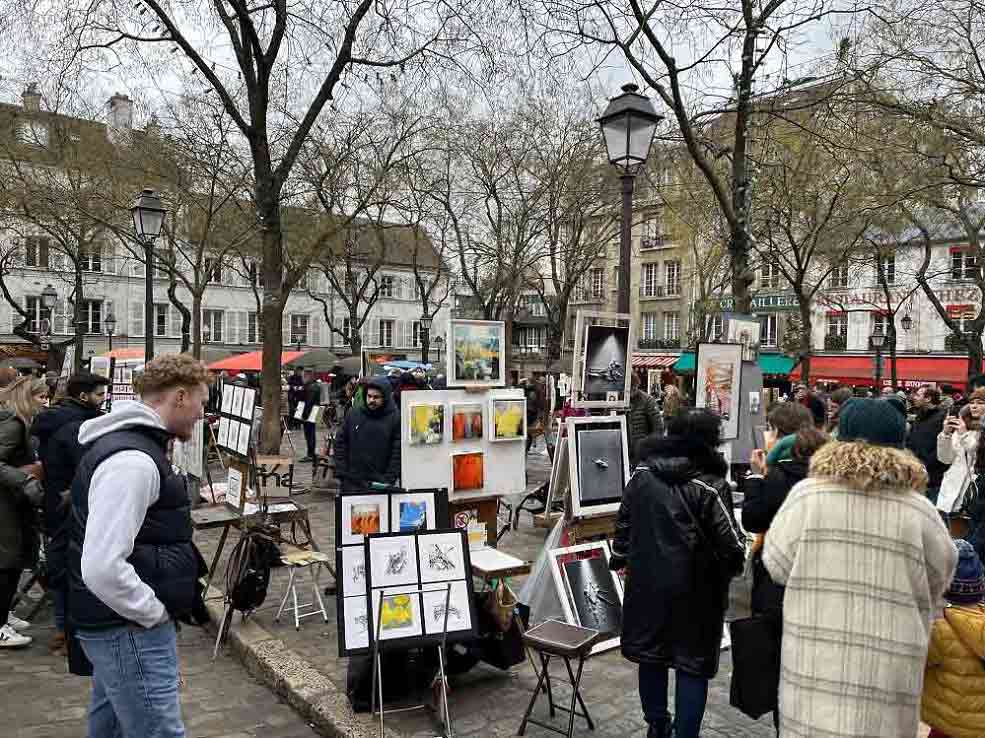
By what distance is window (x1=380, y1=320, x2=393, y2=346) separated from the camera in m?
53.0

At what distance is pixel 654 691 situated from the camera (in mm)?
3412

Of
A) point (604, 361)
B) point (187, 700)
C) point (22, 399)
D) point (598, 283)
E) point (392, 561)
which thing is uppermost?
point (598, 283)

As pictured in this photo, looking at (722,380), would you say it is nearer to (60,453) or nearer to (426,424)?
(426,424)

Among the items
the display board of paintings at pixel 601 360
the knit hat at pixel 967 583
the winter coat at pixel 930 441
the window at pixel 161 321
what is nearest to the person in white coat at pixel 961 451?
the winter coat at pixel 930 441

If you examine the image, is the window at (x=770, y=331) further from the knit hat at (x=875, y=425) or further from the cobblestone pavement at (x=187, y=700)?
the knit hat at (x=875, y=425)

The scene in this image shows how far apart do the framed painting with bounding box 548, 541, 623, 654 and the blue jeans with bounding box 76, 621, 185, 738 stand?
2.87m

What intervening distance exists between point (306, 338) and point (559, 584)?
4710 cm

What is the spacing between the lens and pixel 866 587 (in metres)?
2.37

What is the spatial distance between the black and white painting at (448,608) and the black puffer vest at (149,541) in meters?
1.70

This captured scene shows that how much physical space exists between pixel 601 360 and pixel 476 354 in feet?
3.32

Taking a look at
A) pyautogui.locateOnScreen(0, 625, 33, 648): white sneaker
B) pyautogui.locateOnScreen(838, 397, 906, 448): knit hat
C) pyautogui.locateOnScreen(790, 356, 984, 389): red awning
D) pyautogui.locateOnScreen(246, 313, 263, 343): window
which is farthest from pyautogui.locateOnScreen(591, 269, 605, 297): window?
pyautogui.locateOnScreen(838, 397, 906, 448): knit hat

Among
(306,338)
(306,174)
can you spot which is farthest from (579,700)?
(306,338)

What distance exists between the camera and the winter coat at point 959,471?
227 inches

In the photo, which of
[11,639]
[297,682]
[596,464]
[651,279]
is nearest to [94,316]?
[651,279]
